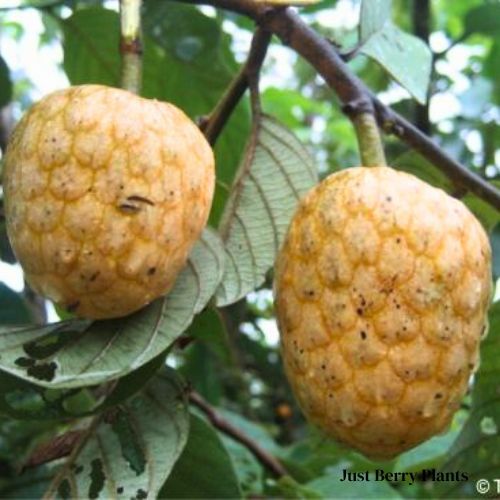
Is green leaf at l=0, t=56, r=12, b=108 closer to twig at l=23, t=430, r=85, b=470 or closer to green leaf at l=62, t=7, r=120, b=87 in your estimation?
green leaf at l=62, t=7, r=120, b=87

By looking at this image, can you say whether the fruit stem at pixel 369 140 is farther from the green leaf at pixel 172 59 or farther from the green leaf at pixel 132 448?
the green leaf at pixel 172 59

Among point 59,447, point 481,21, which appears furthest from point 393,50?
point 481,21

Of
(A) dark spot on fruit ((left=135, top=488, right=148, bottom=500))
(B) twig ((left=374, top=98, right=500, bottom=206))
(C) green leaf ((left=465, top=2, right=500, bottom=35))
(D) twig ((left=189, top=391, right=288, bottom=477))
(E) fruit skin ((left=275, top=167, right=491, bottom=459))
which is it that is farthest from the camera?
(C) green leaf ((left=465, top=2, right=500, bottom=35))

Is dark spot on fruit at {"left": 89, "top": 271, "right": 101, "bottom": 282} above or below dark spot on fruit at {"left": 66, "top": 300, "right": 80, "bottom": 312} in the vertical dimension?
above

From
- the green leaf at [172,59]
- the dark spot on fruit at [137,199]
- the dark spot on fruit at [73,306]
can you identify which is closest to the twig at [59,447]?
the dark spot on fruit at [73,306]

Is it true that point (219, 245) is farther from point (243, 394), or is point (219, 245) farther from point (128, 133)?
point (243, 394)

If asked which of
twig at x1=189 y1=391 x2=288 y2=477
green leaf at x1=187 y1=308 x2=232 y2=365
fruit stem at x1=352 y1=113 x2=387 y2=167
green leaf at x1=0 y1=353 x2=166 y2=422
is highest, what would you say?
fruit stem at x1=352 y1=113 x2=387 y2=167

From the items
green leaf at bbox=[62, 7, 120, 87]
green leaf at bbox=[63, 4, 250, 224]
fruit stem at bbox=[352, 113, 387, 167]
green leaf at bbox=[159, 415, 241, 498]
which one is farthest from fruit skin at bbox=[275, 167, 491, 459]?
green leaf at bbox=[62, 7, 120, 87]
